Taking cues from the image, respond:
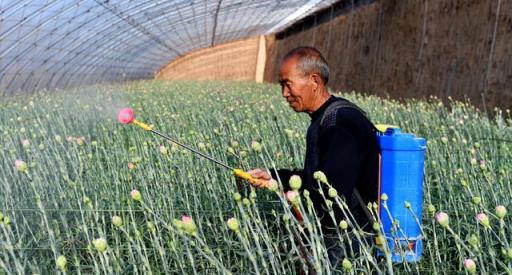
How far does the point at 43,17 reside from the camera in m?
9.57

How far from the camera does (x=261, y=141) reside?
2.20 metres

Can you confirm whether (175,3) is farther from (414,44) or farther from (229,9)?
(414,44)

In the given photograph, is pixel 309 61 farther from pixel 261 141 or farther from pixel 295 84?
pixel 261 141

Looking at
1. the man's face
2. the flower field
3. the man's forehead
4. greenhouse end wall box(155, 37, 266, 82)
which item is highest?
greenhouse end wall box(155, 37, 266, 82)

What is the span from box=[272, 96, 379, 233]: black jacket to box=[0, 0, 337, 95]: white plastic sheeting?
712 centimetres

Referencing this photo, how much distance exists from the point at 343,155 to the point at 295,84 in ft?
0.98

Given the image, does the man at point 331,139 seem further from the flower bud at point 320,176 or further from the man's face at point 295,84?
the flower bud at point 320,176

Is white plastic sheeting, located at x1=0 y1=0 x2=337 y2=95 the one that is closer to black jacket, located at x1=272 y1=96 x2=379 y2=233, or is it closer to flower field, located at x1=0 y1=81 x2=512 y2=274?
flower field, located at x1=0 y1=81 x2=512 y2=274

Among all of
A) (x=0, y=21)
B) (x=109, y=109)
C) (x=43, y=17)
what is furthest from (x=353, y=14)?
(x=109, y=109)

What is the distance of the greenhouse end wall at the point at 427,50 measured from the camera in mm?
6484

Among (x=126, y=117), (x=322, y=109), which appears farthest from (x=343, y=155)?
(x=126, y=117)

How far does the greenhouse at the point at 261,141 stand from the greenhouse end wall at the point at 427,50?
0.04 metres

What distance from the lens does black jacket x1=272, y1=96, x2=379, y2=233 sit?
176 centimetres

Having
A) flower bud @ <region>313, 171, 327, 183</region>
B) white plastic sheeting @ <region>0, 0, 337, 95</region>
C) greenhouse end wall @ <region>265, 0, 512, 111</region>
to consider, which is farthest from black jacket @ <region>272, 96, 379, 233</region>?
white plastic sheeting @ <region>0, 0, 337, 95</region>
